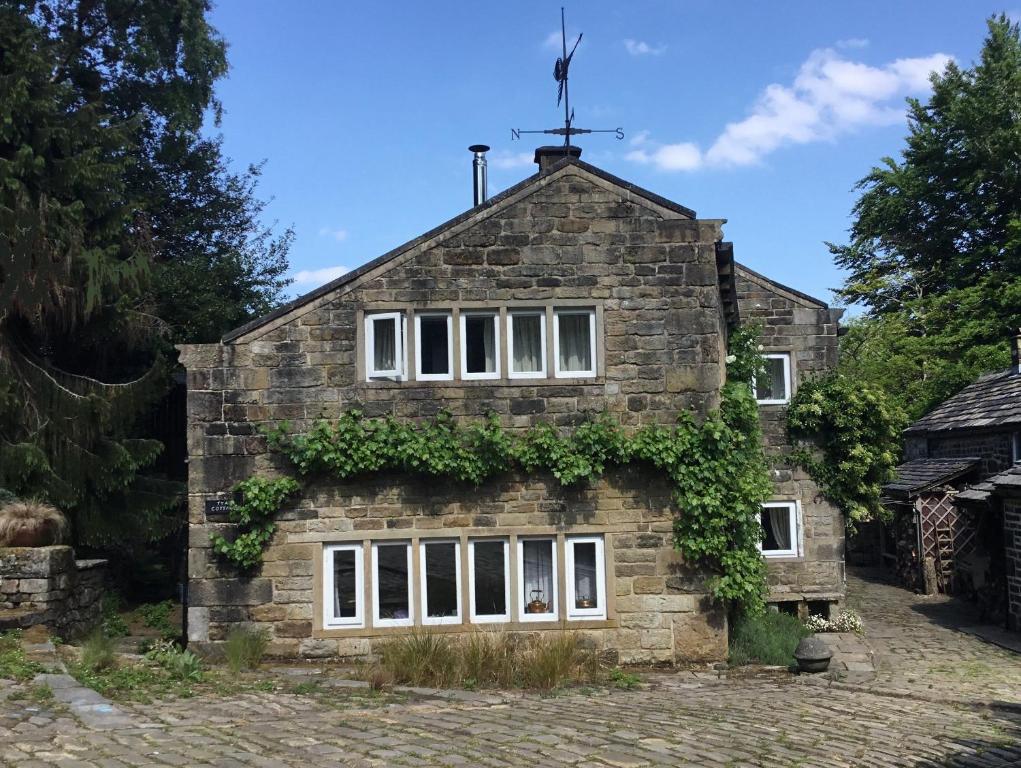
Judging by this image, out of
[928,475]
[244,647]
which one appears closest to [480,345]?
[244,647]

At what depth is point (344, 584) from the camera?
1268 cm

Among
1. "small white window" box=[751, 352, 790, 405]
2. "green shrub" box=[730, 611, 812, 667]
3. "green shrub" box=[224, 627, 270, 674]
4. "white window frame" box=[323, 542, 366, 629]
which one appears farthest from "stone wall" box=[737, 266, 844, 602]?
"green shrub" box=[224, 627, 270, 674]

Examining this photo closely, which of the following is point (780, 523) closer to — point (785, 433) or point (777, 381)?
point (785, 433)

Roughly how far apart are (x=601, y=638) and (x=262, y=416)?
5.36 meters

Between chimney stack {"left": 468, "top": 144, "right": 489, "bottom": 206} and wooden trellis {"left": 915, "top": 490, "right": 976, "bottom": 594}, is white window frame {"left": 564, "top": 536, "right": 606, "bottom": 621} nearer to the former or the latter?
chimney stack {"left": 468, "top": 144, "right": 489, "bottom": 206}

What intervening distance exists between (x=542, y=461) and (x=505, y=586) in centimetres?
177

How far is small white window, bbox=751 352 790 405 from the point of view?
18547 mm

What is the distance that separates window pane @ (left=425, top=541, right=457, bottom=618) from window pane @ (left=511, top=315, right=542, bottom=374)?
259 centimetres

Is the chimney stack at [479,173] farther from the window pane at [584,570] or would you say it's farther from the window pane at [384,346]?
the window pane at [584,570]

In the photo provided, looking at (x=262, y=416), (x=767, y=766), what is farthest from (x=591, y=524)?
(x=767, y=766)

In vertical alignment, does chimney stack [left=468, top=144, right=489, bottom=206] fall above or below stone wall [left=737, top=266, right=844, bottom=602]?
above

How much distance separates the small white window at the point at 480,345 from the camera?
1290cm

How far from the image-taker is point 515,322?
42.8 feet

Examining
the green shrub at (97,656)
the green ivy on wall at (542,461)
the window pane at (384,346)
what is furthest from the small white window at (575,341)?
the green shrub at (97,656)
